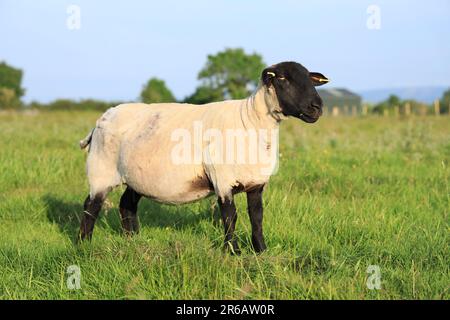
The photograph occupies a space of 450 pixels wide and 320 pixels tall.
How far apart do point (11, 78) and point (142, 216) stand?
309 feet

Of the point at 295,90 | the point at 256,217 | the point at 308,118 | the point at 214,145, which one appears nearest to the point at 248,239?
the point at 256,217

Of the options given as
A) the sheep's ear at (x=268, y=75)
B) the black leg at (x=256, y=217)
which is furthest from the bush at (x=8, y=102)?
the sheep's ear at (x=268, y=75)

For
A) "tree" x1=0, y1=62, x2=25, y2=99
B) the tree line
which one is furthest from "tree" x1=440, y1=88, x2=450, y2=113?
"tree" x1=0, y1=62, x2=25, y2=99

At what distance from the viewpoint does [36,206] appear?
8.65m

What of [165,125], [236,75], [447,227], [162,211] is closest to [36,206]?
[162,211]

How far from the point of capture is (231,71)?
66875 millimetres

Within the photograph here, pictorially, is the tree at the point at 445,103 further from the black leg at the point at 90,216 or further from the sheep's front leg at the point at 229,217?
the sheep's front leg at the point at 229,217

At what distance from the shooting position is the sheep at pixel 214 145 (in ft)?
18.8

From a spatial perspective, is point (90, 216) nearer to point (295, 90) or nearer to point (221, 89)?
point (295, 90)

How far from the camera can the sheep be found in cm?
573

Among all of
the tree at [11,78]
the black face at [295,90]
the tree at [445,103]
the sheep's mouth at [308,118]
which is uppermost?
the tree at [11,78]

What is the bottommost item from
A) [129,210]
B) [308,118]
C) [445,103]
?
[445,103]

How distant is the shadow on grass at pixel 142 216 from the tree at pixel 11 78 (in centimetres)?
9041

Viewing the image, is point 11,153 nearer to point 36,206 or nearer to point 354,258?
point 36,206
